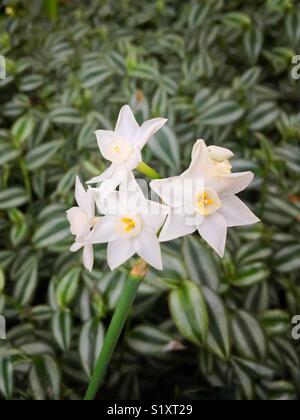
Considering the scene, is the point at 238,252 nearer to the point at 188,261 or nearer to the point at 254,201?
the point at 188,261

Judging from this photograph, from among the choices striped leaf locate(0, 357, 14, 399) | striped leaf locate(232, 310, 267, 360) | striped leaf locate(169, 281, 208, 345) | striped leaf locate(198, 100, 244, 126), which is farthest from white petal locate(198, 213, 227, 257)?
striped leaf locate(198, 100, 244, 126)

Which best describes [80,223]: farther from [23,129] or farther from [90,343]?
[23,129]

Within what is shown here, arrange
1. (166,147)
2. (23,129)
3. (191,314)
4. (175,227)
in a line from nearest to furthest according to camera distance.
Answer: (175,227) → (191,314) → (166,147) → (23,129)

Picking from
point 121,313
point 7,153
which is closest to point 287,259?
point 121,313

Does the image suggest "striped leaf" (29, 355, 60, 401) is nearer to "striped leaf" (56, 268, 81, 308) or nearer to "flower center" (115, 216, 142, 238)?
"striped leaf" (56, 268, 81, 308)

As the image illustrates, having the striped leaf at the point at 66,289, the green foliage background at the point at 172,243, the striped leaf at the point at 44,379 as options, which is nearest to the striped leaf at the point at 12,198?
the green foliage background at the point at 172,243

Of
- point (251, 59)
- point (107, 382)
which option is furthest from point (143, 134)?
point (251, 59)
